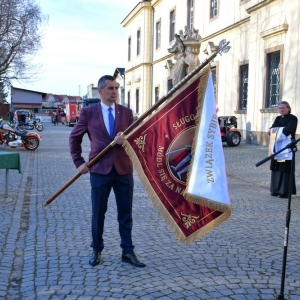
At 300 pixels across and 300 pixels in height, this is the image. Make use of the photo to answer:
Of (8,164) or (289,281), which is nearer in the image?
(289,281)

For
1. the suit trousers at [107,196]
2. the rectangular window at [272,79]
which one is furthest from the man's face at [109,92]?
the rectangular window at [272,79]

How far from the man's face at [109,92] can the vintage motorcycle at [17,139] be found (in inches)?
566

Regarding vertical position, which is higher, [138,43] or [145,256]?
[138,43]

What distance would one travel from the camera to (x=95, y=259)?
4.97 meters

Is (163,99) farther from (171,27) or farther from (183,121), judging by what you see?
(171,27)

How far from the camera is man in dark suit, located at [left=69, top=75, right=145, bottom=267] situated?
480cm

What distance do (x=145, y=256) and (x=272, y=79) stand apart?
628 inches

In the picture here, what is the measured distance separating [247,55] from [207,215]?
60.9 ft

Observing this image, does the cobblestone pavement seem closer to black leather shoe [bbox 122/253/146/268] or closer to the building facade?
black leather shoe [bbox 122/253/146/268]

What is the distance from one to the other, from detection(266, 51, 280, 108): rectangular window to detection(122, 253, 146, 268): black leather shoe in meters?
15.6

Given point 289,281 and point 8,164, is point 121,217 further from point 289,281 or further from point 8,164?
point 8,164

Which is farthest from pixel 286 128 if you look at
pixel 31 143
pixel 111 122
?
pixel 31 143

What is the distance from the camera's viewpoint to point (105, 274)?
4715 millimetres

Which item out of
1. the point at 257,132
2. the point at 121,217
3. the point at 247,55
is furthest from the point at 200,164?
the point at 247,55
